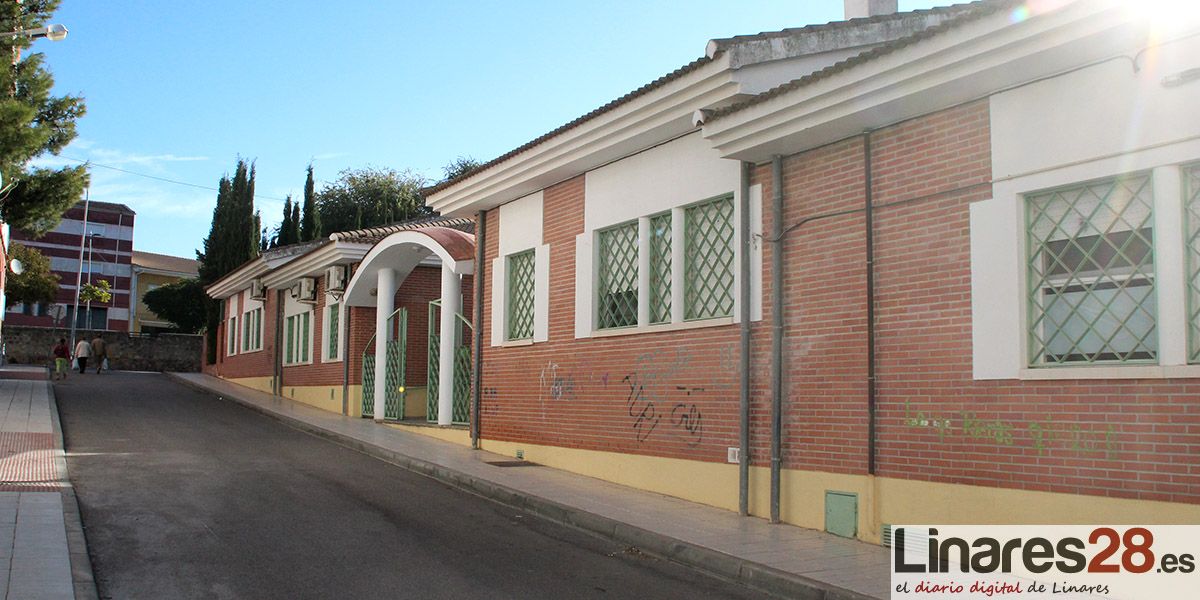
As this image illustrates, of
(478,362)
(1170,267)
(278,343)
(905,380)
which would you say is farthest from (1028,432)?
(278,343)

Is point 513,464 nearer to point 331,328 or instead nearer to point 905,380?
point 905,380

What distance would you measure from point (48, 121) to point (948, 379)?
2121 centimetres

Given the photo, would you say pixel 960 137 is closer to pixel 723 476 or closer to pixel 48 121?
pixel 723 476

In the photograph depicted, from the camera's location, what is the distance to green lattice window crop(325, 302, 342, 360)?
2234 cm

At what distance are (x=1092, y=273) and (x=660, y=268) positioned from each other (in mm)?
4858

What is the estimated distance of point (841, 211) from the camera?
8414 mm

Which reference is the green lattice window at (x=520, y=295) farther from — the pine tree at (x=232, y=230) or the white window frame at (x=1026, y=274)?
the pine tree at (x=232, y=230)

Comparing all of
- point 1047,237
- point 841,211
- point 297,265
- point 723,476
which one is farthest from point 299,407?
point 1047,237

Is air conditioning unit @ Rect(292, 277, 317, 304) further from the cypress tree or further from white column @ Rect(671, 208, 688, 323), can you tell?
the cypress tree

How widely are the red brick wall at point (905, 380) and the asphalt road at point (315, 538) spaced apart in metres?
1.89

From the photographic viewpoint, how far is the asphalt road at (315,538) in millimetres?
6508

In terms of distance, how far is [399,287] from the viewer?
65.7 ft

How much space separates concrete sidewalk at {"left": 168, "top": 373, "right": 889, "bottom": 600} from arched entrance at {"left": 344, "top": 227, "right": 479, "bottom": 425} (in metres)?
2.03

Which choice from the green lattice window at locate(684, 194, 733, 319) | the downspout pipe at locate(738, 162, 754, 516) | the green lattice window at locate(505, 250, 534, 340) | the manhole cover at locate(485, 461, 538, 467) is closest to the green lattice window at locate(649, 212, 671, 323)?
the green lattice window at locate(684, 194, 733, 319)
